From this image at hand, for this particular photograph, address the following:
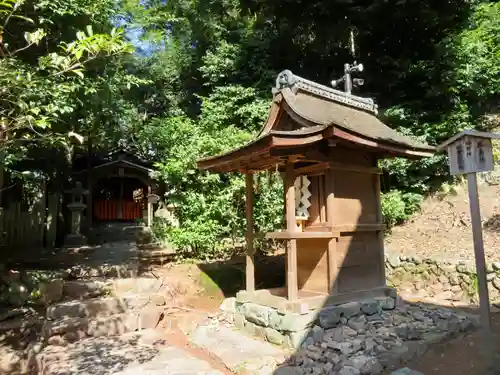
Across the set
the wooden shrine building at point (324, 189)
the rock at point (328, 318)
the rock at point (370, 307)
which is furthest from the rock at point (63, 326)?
the rock at point (370, 307)

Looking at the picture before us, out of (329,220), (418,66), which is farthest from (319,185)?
(418,66)

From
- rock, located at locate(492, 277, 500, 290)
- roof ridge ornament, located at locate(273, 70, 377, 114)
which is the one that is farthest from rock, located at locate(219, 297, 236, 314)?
rock, located at locate(492, 277, 500, 290)

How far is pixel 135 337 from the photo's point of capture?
7000 millimetres

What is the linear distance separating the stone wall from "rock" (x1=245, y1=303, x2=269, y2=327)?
461 cm

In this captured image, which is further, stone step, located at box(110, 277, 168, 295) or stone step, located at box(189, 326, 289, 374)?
stone step, located at box(110, 277, 168, 295)

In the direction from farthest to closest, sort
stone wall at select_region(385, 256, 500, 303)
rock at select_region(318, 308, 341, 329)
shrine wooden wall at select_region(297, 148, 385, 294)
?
stone wall at select_region(385, 256, 500, 303)
shrine wooden wall at select_region(297, 148, 385, 294)
rock at select_region(318, 308, 341, 329)

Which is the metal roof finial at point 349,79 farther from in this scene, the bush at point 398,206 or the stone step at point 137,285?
the stone step at point 137,285

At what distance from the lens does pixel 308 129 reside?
5.78 metres

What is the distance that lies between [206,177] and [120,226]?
10.9 m

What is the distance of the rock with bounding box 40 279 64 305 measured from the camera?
8.02 metres

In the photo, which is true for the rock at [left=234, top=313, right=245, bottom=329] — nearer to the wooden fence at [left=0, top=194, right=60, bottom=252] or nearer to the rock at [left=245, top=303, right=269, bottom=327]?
the rock at [left=245, top=303, right=269, bottom=327]

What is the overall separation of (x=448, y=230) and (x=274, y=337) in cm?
757

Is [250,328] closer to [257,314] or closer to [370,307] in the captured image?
[257,314]

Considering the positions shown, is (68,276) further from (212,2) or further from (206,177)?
(212,2)
